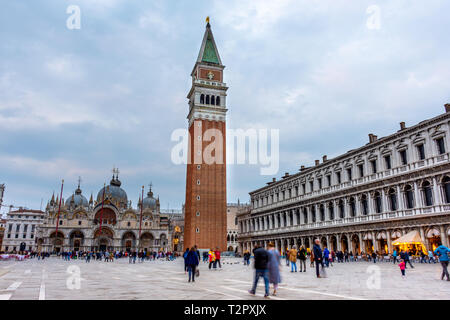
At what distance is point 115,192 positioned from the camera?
9200 cm

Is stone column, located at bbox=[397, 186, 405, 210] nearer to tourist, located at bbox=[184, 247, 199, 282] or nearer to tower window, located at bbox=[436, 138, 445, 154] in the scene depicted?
tower window, located at bbox=[436, 138, 445, 154]

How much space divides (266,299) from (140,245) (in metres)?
80.2

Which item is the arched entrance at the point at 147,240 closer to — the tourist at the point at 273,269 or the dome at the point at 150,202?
the dome at the point at 150,202

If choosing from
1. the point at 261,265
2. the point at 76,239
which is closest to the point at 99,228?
the point at 76,239

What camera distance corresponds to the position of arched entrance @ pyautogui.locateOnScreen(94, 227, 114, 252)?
80.4m

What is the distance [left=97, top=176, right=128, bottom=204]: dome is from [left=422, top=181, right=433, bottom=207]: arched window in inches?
2845

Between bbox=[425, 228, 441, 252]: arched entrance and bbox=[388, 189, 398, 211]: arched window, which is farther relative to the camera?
bbox=[388, 189, 398, 211]: arched window

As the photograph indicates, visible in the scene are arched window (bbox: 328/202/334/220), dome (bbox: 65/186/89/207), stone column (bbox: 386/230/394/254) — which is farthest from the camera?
dome (bbox: 65/186/89/207)

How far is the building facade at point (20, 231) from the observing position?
104188 millimetres

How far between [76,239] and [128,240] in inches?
452

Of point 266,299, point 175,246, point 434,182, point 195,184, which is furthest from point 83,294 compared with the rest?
point 175,246

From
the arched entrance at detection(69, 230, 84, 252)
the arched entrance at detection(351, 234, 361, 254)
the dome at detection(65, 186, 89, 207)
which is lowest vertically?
the arched entrance at detection(351, 234, 361, 254)

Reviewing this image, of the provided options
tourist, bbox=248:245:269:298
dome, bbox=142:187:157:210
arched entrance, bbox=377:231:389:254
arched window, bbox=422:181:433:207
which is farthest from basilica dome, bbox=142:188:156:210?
tourist, bbox=248:245:269:298

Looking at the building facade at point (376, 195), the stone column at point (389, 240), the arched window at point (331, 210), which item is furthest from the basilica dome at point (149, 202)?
the stone column at point (389, 240)
